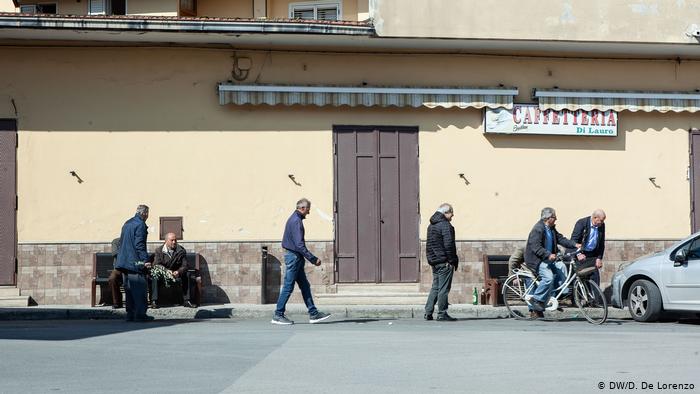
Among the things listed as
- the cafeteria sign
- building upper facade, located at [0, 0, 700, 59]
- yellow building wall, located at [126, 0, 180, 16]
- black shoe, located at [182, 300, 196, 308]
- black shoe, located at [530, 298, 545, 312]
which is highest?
yellow building wall, located at [126, 0, 180, 16]

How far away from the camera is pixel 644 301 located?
17391 mm

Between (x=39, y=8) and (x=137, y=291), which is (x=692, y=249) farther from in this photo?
(x=39, y=8)

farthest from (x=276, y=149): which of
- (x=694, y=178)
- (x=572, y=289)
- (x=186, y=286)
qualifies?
(x=694, y=178)

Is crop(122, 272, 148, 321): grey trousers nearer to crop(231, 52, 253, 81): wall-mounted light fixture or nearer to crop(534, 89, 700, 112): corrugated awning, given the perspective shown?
crop(231, 52, 253, 81): wall-mounted light fixture

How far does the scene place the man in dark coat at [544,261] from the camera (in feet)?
55.7

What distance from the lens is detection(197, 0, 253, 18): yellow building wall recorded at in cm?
2167

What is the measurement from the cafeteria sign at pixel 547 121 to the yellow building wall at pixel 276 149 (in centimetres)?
20


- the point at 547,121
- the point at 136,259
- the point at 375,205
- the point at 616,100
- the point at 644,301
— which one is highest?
the point at 616,100

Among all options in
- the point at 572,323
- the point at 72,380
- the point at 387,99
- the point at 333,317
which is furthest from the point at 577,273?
the point at 72,380

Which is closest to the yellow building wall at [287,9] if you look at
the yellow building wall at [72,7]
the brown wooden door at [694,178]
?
the yellow building wall at [72,7]

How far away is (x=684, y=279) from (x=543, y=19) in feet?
19.0

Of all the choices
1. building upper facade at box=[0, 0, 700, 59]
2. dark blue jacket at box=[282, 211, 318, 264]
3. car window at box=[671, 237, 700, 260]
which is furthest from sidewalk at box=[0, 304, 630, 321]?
building upper facade at box=[0, 0, 700, 59]

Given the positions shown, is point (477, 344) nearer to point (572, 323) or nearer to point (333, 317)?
point (572, 323)

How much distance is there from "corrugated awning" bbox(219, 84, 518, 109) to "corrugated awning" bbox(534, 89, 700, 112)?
0.79m
